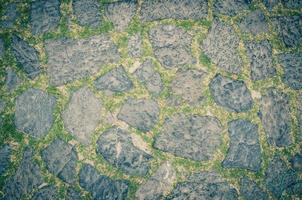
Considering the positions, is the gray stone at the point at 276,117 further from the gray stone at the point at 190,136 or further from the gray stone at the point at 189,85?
the gray stone at the point at 189,85

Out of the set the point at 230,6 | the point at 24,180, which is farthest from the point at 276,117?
the point at 24,180

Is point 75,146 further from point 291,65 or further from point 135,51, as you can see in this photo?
point 291,65

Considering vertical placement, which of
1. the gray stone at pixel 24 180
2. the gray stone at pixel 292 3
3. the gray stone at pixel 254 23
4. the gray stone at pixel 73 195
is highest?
the gray stone at pixel 292 3

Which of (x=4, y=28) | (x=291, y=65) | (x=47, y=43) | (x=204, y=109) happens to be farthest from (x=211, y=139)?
(x=4, y=28)

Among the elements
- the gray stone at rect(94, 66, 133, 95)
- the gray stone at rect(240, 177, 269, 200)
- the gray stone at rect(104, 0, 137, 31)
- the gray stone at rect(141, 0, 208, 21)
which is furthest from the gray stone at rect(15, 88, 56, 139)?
the gray stone at rect(240, 177, 269, 200)

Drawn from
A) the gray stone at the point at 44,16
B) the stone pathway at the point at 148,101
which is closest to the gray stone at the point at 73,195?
the stone pathway at the point at 148,101

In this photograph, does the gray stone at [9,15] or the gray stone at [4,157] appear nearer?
the gray stone at [4,157]

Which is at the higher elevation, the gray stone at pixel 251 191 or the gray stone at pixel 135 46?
the gray stone at pixel 135 46
